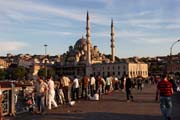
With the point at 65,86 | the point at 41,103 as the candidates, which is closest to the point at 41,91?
the point at 41,103

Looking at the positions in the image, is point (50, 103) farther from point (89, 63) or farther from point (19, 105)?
point (89, 63)

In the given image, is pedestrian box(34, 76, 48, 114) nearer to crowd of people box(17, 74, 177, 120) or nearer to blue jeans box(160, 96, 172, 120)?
crowd of people box(17, 74, 177, 120)

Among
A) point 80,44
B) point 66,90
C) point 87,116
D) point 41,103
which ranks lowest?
point 87,116

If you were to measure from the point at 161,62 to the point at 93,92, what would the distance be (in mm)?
148885

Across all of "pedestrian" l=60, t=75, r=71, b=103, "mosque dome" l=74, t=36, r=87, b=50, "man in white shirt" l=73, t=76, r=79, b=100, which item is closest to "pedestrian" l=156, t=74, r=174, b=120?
"pedestrian" l=60, t=75, r=71, b=103

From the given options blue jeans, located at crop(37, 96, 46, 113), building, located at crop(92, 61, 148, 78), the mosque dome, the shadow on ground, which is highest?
the mosque dome

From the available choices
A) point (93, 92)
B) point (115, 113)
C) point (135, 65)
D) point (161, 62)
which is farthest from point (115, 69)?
point (115, 113)

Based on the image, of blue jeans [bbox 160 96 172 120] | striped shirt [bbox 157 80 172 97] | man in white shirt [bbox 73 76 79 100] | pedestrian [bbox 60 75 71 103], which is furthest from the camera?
man in white shirt [bbox 73 76 79 100]

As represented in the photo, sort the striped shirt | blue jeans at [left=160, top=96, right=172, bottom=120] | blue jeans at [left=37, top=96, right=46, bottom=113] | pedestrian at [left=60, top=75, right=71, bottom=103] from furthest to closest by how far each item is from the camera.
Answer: pedestrian at [left=60, top=75, right=71, bottom=103] → blue jeans at [left=37, top=96, right=46, bottom=113] → the striped shirt → blue jeans at [left=160, top=96, right=172, bottom=120]

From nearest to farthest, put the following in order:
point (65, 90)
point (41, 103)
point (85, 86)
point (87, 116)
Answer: point (87, 116), point (41, 103), point (65, 90), point (85, 86)

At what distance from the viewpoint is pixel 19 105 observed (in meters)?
16.1

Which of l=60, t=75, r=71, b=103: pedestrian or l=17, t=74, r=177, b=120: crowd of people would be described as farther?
l=60, t=75, r=71, b=103: pedestrian

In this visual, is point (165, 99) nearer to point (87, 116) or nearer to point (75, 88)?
point (87, 116)

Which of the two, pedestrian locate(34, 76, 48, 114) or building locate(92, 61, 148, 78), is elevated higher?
building locate(92, 61, 148, 78)
